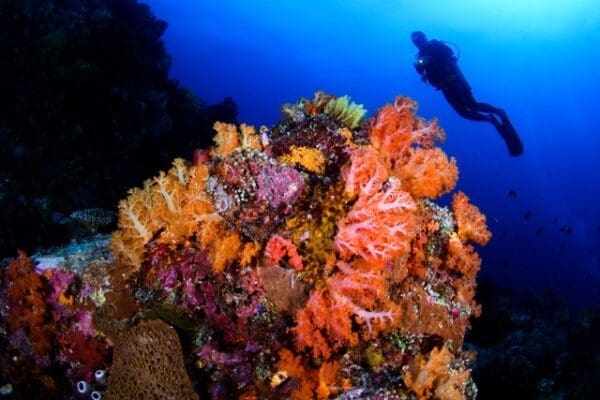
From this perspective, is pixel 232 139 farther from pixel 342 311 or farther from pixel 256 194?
pixel 342 311

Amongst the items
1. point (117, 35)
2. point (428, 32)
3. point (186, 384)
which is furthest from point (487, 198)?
point (186, 384)

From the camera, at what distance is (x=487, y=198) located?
84.2 m

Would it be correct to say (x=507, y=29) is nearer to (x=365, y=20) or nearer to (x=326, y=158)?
(x=365, y=20)

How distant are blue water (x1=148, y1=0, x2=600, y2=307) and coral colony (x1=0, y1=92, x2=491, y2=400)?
7226 cm

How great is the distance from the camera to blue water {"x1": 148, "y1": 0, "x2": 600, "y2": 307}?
9581 cm

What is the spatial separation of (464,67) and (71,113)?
158174 millimetres

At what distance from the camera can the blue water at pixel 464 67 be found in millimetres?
95812

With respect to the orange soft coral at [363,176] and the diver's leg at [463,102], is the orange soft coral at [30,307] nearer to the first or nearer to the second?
the orange soft coral at [363,176]

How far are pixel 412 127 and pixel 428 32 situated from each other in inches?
4967

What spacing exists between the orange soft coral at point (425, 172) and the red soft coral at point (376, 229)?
2.21 feet

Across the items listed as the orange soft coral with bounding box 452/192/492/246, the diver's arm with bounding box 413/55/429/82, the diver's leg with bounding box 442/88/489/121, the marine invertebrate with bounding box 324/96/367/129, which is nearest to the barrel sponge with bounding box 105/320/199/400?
the marine invertebrate with bounding box 324/96/367/129

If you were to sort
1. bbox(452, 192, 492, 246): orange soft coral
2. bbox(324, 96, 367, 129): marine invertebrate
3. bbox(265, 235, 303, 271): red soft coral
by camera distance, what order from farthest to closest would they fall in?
bbox(324, 96, 367, 129): marine invertebrate → bbox(452, 192, 492, 246): orange soft coral → bbox(265, 235, 303, 271): red soft coral

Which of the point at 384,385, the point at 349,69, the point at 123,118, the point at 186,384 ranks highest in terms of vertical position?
the point at 349,69

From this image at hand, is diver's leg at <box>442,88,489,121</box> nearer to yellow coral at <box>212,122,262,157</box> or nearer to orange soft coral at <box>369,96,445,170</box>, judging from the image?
orange soft coral at <box>369,96,445,170</box>
